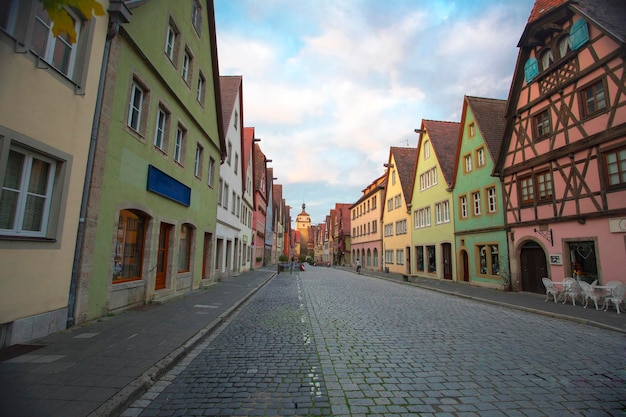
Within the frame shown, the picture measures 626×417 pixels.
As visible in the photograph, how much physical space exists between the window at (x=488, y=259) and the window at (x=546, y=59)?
9.02 meters

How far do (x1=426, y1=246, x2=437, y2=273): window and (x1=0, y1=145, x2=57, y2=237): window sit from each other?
79.6ft

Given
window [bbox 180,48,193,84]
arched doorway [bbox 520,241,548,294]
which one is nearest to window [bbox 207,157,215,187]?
window [bbox 180,48,193,84]

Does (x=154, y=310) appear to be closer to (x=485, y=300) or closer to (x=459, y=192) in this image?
(x=485, y=300)

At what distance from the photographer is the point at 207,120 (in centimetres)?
1570

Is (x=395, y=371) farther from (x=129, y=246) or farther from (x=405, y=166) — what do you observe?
(x=405, y=166)

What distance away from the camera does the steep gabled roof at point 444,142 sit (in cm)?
2462

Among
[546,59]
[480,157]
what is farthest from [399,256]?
[546,59]

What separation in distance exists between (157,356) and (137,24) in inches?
324

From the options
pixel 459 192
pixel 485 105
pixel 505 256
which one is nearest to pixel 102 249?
pixel 505 256

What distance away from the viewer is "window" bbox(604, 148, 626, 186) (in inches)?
443

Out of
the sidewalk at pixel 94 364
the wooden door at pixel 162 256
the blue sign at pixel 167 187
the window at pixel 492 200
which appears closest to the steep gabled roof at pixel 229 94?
the blue sign at pixel 167 187

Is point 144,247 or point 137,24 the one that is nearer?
point 137,24

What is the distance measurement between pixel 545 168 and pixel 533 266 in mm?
4573

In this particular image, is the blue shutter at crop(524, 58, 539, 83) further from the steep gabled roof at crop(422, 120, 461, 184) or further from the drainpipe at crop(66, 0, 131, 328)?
the drainpipe at crop(66, 0, 131, 328)
